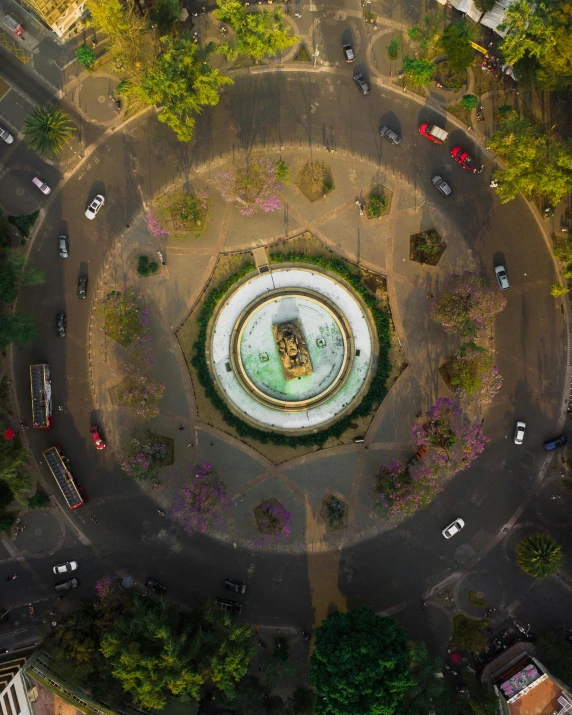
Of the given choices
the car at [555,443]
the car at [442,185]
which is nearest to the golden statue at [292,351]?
the car at [442,185]

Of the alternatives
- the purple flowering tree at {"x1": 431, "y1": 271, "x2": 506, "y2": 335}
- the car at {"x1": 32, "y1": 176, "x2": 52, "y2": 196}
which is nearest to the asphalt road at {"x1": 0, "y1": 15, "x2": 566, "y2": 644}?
the car at {"x1": 32, "y1": 176, "x2": 52, "y2": 196}

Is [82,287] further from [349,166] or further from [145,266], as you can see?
[349,166]

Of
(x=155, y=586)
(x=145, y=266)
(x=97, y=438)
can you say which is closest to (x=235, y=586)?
(x=155, y=586)

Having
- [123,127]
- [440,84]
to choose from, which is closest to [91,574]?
[123,127]

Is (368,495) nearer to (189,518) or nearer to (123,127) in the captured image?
(189,518)

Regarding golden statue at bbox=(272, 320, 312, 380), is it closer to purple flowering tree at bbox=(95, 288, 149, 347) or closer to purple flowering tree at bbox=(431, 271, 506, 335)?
purple flowering tree at bbox=(431, 271, 506, 335)

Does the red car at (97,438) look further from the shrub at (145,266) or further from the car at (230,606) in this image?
the car at (230,606)

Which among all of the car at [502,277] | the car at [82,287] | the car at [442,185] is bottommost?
the car at [502,277]
